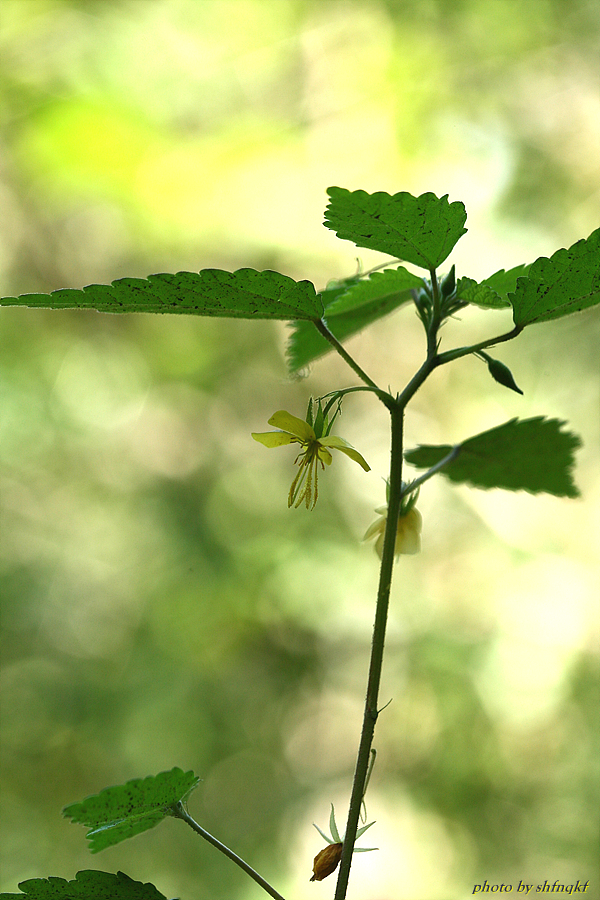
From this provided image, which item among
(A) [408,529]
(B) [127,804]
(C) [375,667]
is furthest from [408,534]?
(B) [127,804]

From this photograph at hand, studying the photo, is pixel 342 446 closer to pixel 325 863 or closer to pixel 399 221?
pixel 399 221

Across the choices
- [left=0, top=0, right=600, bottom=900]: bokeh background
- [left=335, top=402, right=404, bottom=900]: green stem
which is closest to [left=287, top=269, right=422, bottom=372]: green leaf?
[left=335, top=402, right=404, bottom=900]: green stem

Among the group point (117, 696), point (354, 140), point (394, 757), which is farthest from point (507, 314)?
point (117, 696)

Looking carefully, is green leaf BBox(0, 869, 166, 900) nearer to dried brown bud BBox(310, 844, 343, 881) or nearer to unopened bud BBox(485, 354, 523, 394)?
dried brown bud BBox(310, 844, 343, 881)

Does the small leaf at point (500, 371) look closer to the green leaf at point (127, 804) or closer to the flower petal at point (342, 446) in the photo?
the flower petal at point (342, 446)

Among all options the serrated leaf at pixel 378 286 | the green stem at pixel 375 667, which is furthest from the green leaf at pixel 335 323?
the green stem at pixel 375 667

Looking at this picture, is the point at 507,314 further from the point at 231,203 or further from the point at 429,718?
the point at 429,718
